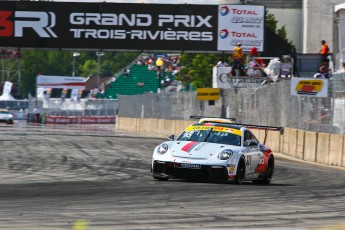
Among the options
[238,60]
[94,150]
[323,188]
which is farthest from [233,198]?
[238,60]

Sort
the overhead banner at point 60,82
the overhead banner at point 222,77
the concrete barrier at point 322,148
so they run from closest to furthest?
the concrete barrier at point 322,148 → the overhead banner at point 222,77 → the overhead banner at point 60,82

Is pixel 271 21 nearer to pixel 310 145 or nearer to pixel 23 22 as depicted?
pixel 23 22

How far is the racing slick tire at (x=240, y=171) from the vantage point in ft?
56.1

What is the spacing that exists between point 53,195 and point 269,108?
65.3ft

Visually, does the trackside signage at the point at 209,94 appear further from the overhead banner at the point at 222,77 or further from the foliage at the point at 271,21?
the foliage at the point at 271,21

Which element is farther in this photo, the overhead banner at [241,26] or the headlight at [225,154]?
the overhead banner at [241,26]

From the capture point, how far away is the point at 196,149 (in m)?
17.0

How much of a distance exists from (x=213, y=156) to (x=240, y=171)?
A: 68 cm

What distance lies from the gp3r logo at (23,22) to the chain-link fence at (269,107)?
7429 millimetres

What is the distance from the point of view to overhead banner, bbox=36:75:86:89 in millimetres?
106375

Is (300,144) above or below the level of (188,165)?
below

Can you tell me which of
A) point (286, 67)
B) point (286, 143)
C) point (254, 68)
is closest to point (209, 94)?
point (254, 68)

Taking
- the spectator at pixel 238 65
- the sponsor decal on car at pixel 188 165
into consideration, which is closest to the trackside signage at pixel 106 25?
the spectator at pixel 238 65

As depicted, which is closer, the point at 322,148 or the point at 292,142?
the point at 322,148
